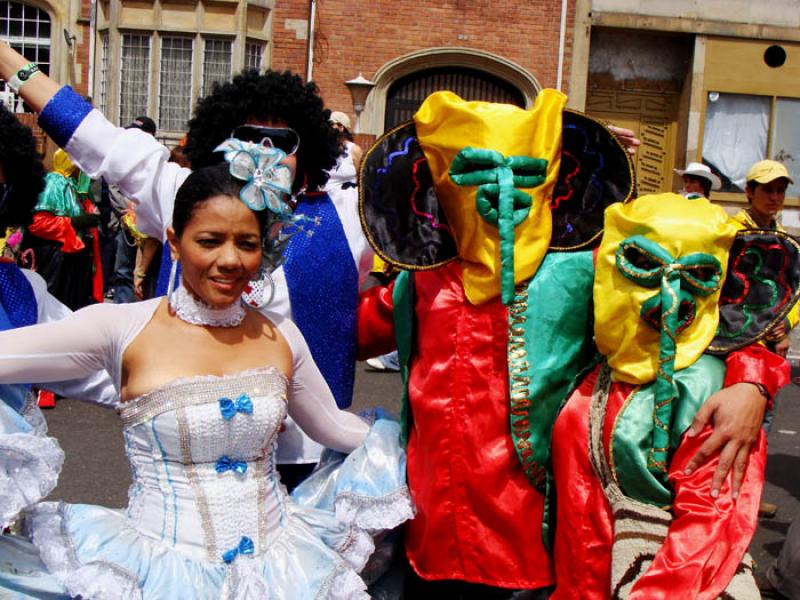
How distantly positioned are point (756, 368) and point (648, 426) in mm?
282

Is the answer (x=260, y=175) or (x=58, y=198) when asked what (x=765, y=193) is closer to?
(x=260, y=175)

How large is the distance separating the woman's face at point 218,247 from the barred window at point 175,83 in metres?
15.0

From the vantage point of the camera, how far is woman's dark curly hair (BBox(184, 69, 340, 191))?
2826mm

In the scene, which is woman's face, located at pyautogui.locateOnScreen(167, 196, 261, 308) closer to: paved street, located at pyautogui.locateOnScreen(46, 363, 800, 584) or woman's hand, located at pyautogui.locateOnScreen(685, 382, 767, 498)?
woman's hand, located at pyautogui.locateOnScreen(685, 382, 767, 498)

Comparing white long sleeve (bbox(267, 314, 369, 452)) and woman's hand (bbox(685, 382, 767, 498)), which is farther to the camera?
white long sleeve (bbox(267, 314, 369, 452))

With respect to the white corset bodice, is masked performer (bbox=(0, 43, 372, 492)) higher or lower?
higher

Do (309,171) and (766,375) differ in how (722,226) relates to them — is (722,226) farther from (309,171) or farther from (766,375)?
(309,171)

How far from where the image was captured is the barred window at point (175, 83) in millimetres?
16688

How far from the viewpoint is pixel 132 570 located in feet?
6.91

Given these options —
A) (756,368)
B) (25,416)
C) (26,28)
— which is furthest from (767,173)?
(26,28)

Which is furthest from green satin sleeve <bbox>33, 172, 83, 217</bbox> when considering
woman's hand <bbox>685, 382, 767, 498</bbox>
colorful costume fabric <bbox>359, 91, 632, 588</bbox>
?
woman's hand <bbox>685, 382, 767, 498</bbox>

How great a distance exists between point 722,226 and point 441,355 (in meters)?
0.75

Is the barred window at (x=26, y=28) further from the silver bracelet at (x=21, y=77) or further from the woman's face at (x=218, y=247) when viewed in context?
the woman's face at (x=218, y=247)

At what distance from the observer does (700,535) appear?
216 centimetres
